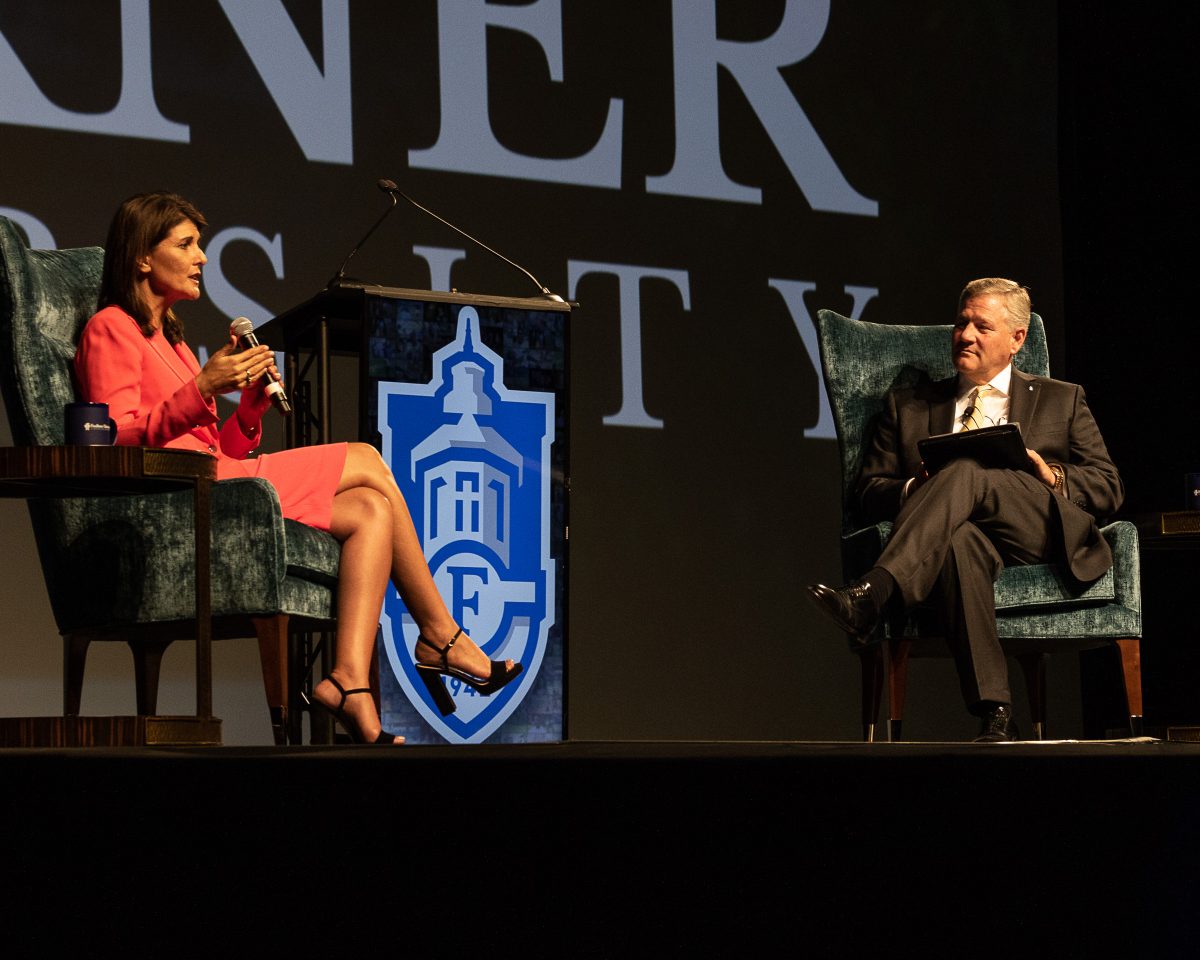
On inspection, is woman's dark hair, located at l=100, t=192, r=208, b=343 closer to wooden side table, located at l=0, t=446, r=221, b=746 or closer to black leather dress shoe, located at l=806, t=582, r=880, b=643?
wooden side table, located at l=0, t=446, r=221, b=746

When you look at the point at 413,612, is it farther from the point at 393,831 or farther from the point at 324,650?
the point at 393,831

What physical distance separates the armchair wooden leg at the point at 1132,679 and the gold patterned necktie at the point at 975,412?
583mm

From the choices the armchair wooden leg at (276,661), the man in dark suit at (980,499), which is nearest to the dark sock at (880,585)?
the man in dark suit at (980,499)

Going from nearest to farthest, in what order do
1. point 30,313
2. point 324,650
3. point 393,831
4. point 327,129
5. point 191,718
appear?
point 393,831
point 191,718
point 30,313
point 324,650
point 327,129

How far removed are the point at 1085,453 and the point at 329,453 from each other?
1.70 metres

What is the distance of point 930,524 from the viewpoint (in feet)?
10.4

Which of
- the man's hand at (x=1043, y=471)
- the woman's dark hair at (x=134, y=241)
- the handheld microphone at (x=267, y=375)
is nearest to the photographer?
the handheld microphone at (x=267, y=375)

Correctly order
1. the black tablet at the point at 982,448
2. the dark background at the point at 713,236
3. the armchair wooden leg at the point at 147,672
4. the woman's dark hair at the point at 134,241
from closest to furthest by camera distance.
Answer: the woman's dark hair at the point at 134,241 < the armchair wooden leg at the point at 147,672 < the black tablet at the point at 982,448 < the dark background at the point at 713,236

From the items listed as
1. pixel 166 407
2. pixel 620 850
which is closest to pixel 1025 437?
pixel 166 407

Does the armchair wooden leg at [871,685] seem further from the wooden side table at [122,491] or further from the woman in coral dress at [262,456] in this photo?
the wooden side table at [122,491]

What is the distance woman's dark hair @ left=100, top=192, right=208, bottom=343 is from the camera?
115 inches

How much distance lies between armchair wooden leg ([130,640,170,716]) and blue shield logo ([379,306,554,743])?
0.47 metres

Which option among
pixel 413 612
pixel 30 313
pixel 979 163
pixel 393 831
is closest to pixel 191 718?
pixel 413 612

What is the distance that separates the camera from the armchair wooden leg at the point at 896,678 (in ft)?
11.0
